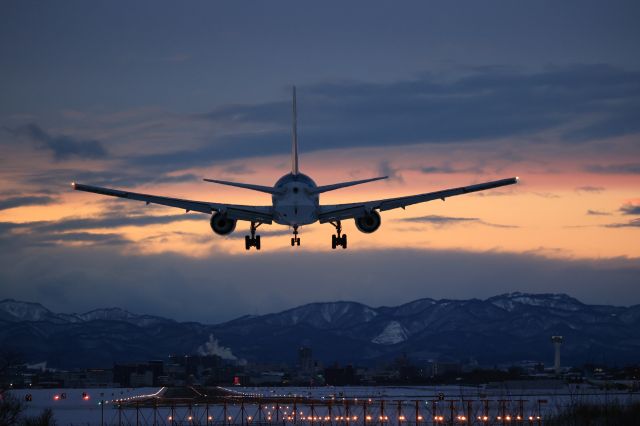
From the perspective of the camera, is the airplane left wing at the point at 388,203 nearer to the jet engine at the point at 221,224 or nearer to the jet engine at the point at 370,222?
the jet engine at the point at 370,222

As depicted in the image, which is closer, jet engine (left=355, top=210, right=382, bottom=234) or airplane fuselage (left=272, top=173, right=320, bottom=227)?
airplane fuselage (left=272, top=173, right=320, bottom=227)

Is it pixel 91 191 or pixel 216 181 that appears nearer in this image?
pixel 216 181

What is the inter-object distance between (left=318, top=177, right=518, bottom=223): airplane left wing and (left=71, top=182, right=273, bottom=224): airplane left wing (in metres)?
5.14

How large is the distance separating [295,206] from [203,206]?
29.9ft

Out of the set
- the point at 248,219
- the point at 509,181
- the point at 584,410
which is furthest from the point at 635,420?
the point at 248,219

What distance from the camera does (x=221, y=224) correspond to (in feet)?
336

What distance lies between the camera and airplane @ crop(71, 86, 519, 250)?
319 feet

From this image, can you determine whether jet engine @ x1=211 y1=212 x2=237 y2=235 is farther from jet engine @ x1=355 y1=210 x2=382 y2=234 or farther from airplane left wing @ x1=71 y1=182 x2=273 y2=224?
jet engine @ x1=355 y1=210 x2=382 y2=234

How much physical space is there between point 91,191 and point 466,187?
108 ft

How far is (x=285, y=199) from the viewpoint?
318 feet

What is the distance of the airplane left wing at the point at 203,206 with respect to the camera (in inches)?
3920

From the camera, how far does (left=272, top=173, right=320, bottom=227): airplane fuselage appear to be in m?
97.0

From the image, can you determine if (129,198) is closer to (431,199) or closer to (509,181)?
(431,199)

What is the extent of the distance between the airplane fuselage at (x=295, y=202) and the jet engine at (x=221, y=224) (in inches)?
218
